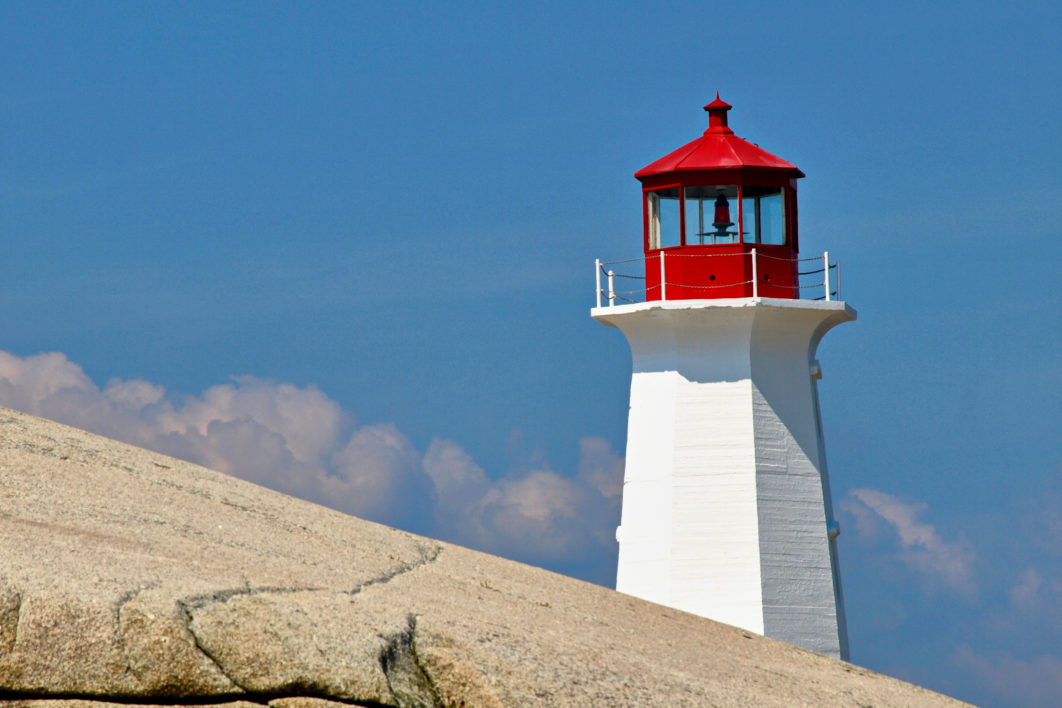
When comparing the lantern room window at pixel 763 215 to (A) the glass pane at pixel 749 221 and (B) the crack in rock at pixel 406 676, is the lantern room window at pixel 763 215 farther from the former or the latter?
(B) the crack in rock at pixel 406 676

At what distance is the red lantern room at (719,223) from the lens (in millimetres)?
23672

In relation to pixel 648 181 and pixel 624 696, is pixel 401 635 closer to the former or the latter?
pixel 624 696

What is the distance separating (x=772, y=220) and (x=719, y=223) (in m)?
0.97

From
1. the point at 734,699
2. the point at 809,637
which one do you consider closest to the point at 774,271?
the point at 809,637

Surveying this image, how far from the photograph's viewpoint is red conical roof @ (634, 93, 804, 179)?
23938 millimetres

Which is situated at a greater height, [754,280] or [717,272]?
[717,272]

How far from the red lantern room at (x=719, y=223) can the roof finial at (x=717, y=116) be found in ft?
1.82

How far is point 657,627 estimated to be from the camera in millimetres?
12852

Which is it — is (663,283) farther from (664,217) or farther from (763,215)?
(763,215)

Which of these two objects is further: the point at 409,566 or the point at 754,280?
the point at 754,280

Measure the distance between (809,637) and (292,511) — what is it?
1190 cm

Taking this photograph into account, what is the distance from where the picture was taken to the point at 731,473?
896 inches

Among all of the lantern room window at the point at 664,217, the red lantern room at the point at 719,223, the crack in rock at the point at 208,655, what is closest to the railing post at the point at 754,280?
the red lantern room at the point at 719,223

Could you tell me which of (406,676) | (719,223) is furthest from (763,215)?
(406,676)
